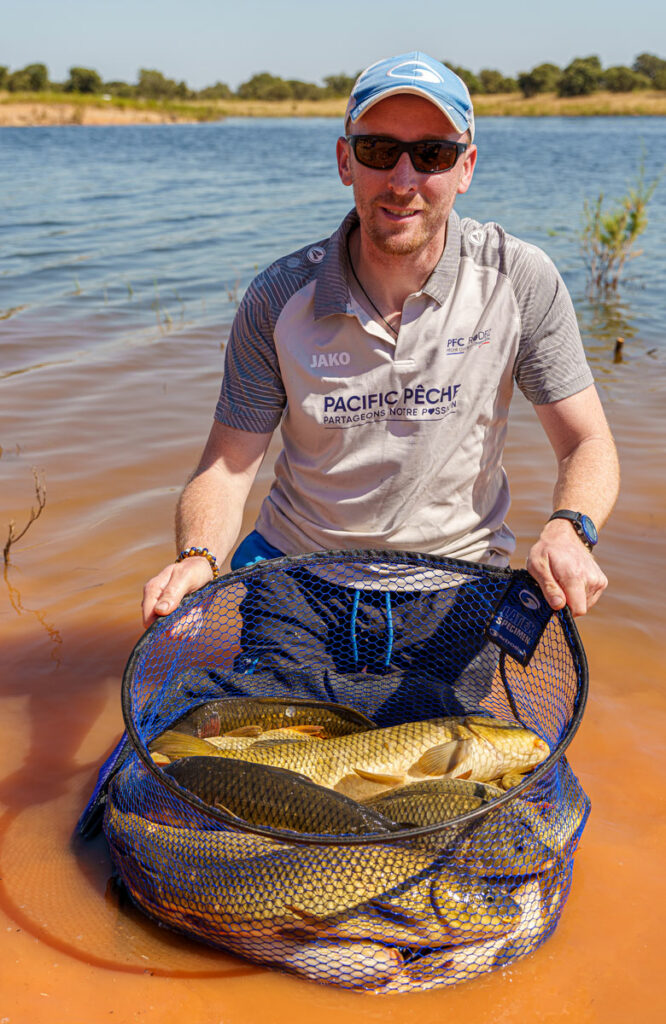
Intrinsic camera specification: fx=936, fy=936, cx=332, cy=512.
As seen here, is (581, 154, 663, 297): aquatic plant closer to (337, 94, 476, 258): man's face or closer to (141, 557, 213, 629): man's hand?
(337, 94, 476, 258): man's face

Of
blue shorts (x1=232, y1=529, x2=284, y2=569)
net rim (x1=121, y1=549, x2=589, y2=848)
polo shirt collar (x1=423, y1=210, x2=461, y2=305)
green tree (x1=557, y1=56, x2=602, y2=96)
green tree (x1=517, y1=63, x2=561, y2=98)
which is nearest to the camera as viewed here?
net rim (x1=121, y1=549, x2=589, y2=848)

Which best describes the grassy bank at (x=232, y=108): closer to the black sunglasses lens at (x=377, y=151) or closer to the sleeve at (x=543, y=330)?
the black sunglasses lens at (x=377, y=151)

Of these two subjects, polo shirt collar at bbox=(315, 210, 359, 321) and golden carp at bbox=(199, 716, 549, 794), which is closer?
golden carp at bbox=(199, 716, 549, 794)

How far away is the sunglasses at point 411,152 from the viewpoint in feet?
9.07

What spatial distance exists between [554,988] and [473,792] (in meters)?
0.51

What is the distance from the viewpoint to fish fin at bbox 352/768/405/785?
2496 mm

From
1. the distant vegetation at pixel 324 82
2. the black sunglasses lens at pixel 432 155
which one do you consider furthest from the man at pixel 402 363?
the distant vegetation at pixel 324 82

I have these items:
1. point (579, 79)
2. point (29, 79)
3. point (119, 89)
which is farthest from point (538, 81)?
point (29, 79)

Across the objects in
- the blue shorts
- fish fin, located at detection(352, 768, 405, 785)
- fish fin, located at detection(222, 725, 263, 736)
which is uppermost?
the blue shorts

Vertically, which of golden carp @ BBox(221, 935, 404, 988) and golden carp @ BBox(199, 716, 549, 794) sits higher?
golden carp @ BBox(199, 716, 549, 794)

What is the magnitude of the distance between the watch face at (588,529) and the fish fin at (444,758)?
2.13 ft

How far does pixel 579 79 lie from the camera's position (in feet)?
263

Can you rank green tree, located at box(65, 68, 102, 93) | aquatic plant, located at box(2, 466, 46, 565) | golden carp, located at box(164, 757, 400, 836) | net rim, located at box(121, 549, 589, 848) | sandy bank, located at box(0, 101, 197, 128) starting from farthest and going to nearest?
1. green tree, located at box(65, 68, 102, 93)
2. sandy bank, located at box(0, 101, 197, 128)
3. aquatic plant, located at box(2, 466, 46, 565)
4. golden carp, located at box(164, 757, 400, 836)
5. net rim, located at box(121, 549, 589, 848)

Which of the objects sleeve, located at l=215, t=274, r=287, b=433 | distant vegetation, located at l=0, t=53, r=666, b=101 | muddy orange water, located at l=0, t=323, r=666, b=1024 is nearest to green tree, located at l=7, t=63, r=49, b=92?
distant vegetation, located at l=0, t=53, r=666, b=101
